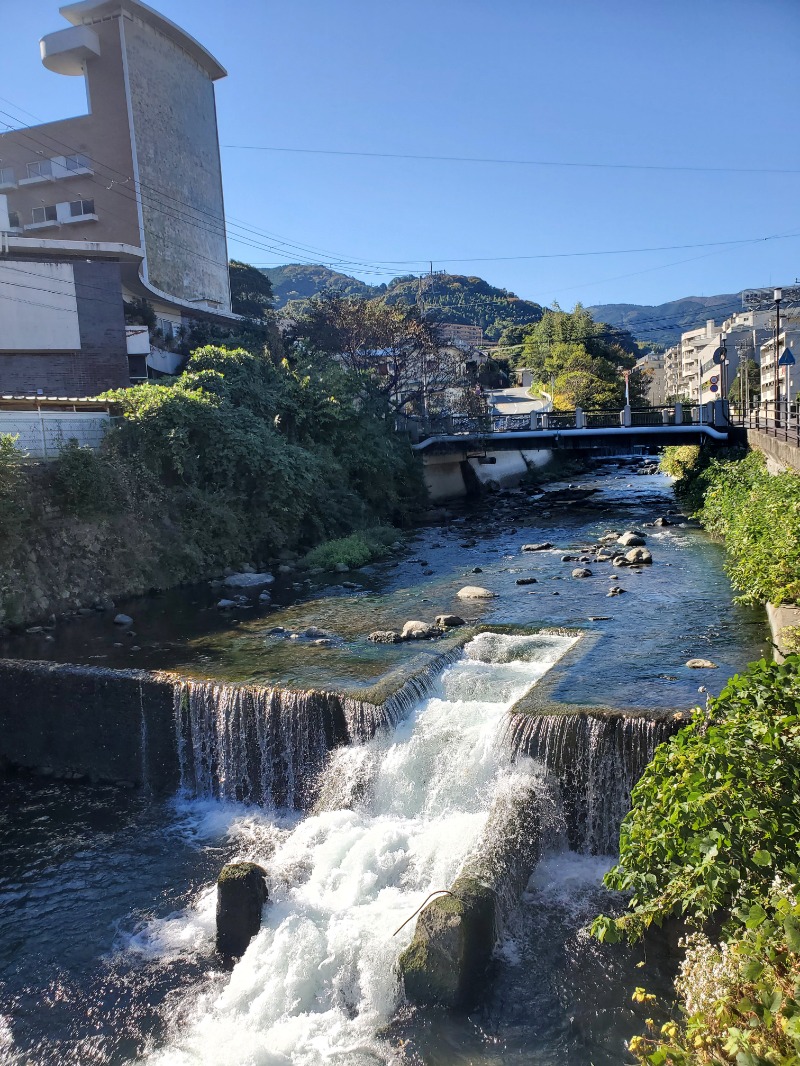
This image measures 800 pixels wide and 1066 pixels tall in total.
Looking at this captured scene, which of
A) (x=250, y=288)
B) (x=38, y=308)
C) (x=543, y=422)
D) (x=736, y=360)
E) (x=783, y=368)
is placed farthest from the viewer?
(x=736, y=360)

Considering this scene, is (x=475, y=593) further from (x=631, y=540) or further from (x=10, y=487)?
(x=10, y=487)

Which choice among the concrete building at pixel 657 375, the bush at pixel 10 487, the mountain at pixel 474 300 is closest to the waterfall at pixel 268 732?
the bush at pixel 10 487

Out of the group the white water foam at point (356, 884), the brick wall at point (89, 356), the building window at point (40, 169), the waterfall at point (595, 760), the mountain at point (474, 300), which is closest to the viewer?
the white water foam at point (356, 884)

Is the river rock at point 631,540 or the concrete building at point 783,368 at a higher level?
the concrete building at point 783,368

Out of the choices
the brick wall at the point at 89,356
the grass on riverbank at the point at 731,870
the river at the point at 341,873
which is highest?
the brick wall at the point at 89,356

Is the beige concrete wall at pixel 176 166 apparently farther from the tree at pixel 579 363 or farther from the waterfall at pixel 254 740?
the waterfall at pixel 254 740

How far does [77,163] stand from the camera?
36969 mm

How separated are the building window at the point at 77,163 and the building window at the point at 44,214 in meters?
2.29

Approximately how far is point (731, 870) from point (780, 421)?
24.4 meters

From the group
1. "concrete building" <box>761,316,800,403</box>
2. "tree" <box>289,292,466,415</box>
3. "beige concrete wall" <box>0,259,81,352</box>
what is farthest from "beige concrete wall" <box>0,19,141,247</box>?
"concrete building" <box>761,316,800,403</box>

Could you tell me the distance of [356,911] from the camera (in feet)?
24.2

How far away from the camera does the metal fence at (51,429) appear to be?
56.4 ft

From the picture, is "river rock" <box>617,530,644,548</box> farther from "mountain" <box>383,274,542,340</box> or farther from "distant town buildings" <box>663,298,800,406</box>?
"mountain" <box>383,274,542,340</box>

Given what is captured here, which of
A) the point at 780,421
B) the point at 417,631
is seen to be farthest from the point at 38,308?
the point at 780,421
